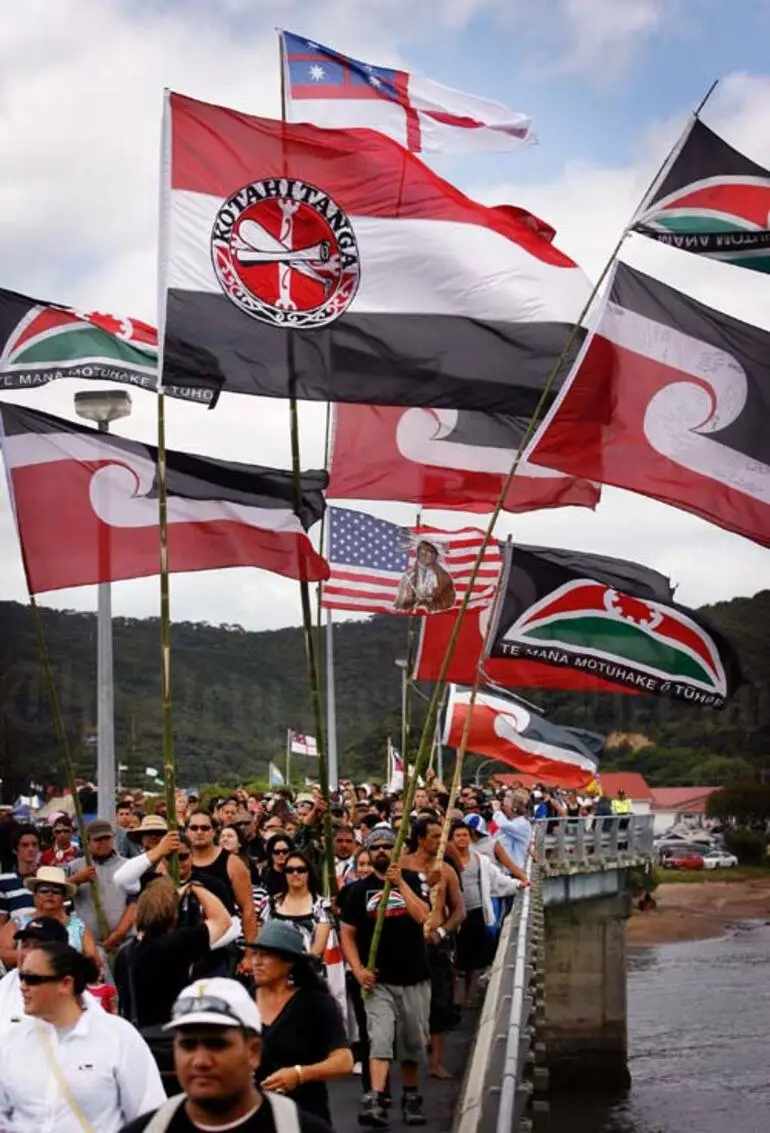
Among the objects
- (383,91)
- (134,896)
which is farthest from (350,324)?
(134,896)

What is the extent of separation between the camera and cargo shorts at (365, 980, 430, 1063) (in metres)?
10.4

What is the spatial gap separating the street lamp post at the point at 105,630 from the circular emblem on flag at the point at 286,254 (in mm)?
2367

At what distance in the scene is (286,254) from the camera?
11.6 metres

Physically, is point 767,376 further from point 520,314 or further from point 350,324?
point 350,324

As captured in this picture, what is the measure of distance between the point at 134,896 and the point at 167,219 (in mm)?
3965

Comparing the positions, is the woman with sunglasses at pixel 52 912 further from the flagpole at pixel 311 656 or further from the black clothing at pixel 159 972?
the flagpole at pixel 311 656

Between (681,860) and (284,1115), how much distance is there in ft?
336

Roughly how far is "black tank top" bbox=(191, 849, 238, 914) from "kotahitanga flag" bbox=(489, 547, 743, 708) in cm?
618

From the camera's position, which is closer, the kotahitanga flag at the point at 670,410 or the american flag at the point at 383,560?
the kotahitanga flag at the point at 670,410

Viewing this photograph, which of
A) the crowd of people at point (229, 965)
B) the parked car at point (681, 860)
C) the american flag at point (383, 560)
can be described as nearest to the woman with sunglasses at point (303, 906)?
the crowd of people at point (229, 965)

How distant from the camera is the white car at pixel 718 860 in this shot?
343 feet

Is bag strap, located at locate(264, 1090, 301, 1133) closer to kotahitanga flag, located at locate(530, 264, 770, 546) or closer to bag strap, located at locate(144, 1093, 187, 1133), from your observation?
bag strap, located at locate(144, 1093, 187, 1133)

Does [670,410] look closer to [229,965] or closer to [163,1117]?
[229,965]

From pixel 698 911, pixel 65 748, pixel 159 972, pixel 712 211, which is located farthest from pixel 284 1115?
pixel 698 911
